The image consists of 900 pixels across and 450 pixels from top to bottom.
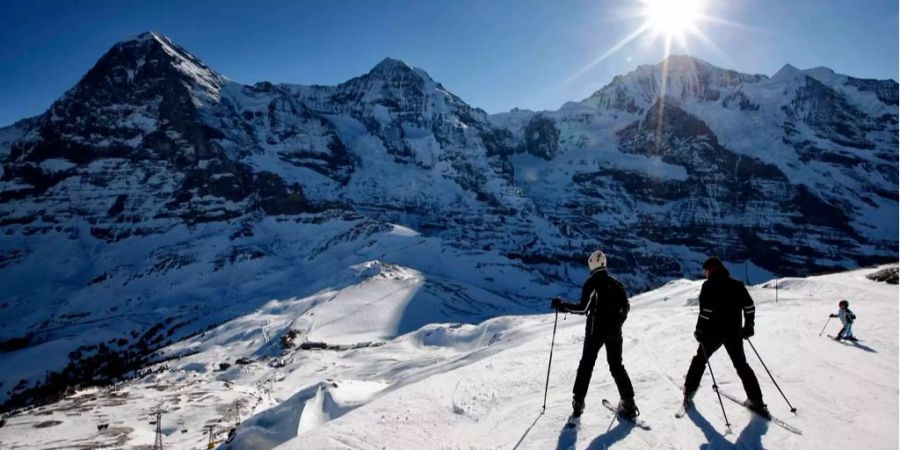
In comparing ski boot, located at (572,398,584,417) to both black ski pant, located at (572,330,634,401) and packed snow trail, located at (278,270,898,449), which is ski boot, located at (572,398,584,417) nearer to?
black ski pant, located at (572,330,634,401)

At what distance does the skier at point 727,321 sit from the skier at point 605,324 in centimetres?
120

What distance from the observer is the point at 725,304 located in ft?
24.2

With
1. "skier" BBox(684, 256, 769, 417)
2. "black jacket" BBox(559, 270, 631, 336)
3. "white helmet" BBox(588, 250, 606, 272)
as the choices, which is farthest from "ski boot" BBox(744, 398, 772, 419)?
"white helmet" BBox(588, 250, 606, 272)

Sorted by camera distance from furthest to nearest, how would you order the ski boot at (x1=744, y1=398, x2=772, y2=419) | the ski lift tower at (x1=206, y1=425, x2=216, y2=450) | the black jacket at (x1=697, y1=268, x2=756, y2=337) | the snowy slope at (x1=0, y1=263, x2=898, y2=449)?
the ski lift tower at (x1=206, y1=425, x2=216, y2=450), the black jacket at (x1=697, y1=268, x2=756, y2=337), the ski boot at (x1=744, y1=398, x2=772, y2=419), the snowy slope at (x1=0, y1=263, x2=898, y2=449)

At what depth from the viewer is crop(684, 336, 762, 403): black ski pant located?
7.16m

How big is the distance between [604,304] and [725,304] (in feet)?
5.96

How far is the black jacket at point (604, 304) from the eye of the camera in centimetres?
709

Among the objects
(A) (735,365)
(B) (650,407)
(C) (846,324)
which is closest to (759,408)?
(A) (735,365)

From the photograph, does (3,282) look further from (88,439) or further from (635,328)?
(635,328)

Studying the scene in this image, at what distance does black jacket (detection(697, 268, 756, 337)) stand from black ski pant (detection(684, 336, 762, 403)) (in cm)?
10

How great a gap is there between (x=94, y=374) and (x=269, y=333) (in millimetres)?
31014

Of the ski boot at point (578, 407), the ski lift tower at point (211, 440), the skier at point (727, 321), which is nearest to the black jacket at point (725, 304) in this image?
the skier at point (727, 321)

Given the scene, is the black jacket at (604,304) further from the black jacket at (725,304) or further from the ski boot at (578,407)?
the black jacket at (725,304)

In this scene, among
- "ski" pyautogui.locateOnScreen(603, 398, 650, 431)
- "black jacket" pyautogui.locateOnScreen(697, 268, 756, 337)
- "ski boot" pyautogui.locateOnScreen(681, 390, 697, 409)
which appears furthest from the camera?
"ski boot" pyautogui.locateOnScreen(681, 390, 697, 409)
